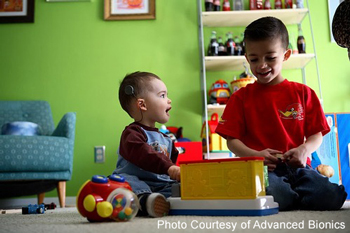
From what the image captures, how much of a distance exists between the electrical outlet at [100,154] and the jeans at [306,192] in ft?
6.39

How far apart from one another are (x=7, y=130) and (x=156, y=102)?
1.54 metres

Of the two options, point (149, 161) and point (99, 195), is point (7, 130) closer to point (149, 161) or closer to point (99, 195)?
point (149, 161)

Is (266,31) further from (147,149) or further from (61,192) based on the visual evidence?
(61,192)

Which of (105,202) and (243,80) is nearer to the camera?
(105,202)

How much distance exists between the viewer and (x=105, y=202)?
970mm

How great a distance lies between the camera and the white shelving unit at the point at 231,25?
2.92m

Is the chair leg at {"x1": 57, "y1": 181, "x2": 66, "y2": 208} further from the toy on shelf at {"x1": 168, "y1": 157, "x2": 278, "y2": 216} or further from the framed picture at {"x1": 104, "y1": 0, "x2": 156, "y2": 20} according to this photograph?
the toy on shelf at {"x1": 168, "y1": 157, "x2": 278, "y2": 216}

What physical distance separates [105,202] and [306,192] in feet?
2.07

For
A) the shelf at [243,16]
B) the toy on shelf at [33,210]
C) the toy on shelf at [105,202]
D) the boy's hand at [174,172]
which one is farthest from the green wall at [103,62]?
the toy on shelf at [105,202]

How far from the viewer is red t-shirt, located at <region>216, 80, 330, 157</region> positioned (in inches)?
Result: 56.0

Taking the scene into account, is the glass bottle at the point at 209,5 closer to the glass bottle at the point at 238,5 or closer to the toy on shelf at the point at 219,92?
the glass bottle at the point at 238,5

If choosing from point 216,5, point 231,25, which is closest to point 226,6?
point 216,5

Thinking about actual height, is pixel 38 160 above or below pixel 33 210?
above

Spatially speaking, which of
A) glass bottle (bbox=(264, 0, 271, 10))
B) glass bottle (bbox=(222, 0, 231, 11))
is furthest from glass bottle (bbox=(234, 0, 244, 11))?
glass bottle (bbox=(264, 0, 271, 10))
